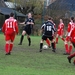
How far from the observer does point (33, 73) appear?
32.1 feet

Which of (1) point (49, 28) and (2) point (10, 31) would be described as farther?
(1) point (49, 28)

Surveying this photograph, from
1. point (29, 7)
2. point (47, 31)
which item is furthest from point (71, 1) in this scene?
point (47, 31)

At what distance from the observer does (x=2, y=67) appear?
1078 cm

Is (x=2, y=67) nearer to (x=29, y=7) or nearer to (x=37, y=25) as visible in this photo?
(x=37, y=25)

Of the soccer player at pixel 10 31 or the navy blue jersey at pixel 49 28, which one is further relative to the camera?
the navy blue jersey at pixel 49 28

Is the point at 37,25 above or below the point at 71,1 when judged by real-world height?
below

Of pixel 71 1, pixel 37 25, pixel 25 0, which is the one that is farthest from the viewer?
pixel 25 0

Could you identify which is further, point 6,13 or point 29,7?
point 29,7

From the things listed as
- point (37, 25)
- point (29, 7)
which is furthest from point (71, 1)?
point (37, 25)

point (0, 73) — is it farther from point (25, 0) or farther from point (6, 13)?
point (25, 0)

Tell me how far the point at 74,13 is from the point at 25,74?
29.9 meters

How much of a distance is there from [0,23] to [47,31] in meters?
23.8

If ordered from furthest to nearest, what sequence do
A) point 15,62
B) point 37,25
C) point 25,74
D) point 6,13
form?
point 6,13
point 37,25
point 15,62
point 25,74

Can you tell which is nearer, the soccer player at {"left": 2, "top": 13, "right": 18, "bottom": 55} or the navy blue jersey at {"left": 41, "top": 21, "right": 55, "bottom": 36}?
the soccer player at {"left": 2, "top": 13, "right": 18, "bottom": 55}
